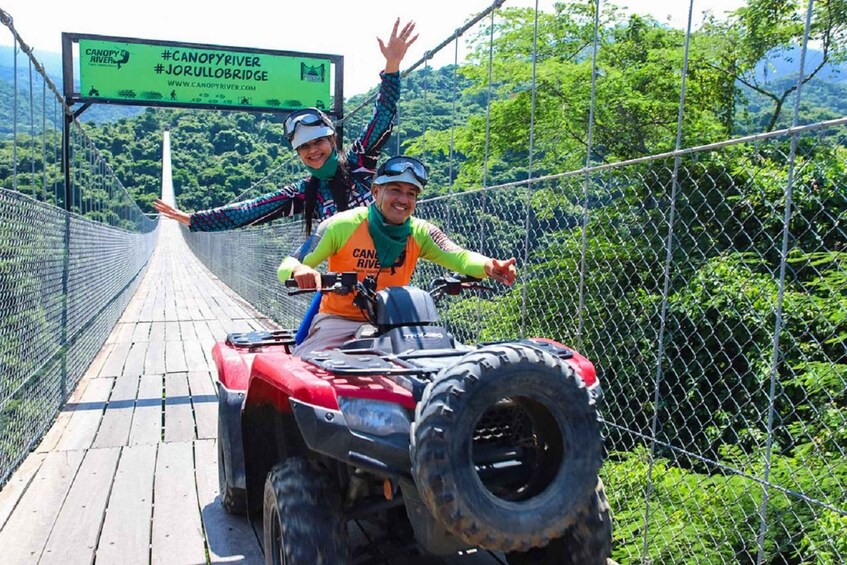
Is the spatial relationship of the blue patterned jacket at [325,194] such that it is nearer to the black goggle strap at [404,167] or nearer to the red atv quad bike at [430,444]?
the black goggle strap at [404,167]

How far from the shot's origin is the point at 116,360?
30.2 feet

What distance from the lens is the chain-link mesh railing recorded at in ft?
15.5

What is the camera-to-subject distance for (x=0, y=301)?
14.7 ft

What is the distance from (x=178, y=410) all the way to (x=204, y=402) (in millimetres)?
317

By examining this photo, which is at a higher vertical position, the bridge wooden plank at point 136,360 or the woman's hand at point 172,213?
the woman's hand at point 172,213

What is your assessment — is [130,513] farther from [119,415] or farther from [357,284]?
[119,415]

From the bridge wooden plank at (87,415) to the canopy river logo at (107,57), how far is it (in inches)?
138

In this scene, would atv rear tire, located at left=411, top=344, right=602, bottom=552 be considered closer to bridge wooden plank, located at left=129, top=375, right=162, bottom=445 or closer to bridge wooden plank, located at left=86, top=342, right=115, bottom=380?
bridge wooden plank, located at left=129, top=375, right=162, bottom=445

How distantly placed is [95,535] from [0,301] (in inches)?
61.3

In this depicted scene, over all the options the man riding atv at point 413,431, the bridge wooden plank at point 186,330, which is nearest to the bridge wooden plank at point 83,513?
the man riding atv at point 413,431

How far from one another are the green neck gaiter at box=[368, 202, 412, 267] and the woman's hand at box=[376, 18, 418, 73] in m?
1.63

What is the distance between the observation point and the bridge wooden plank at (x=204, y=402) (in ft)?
19.4

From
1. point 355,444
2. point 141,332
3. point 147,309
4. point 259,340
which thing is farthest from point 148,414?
point 147,309

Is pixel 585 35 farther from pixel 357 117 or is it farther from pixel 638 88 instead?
pixel 357 117
